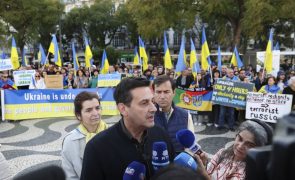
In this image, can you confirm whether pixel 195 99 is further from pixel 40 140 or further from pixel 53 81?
pixel 53 81

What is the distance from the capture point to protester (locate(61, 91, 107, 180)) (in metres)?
2.82

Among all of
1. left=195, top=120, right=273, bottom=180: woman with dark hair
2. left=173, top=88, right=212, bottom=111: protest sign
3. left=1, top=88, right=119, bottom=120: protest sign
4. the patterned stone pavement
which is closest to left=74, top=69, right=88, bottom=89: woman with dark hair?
left=1, top=88, right=119, bottom=120: protest sign

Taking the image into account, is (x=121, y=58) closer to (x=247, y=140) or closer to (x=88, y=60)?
(x=88, y=60)

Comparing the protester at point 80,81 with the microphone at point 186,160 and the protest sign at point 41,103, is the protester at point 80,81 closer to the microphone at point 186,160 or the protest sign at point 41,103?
the protest sign at point 41,103

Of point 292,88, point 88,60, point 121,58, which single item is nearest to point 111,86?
point 88,60

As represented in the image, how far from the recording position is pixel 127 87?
2213 millimetres

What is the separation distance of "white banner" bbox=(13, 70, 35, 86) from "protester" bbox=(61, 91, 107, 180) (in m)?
8.70

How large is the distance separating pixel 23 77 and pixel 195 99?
19.0 feet

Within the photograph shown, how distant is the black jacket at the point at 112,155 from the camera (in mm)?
2033

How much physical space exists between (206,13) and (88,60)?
1304 centimetres

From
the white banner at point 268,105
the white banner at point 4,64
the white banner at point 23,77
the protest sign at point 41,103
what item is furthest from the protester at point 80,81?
the white banner at point 268,105

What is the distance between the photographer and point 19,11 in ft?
104

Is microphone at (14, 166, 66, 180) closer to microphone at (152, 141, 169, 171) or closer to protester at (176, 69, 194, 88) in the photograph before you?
microphone at (152, 141, 169, 171)

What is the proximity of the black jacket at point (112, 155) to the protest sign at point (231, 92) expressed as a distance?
7454 millimetres
